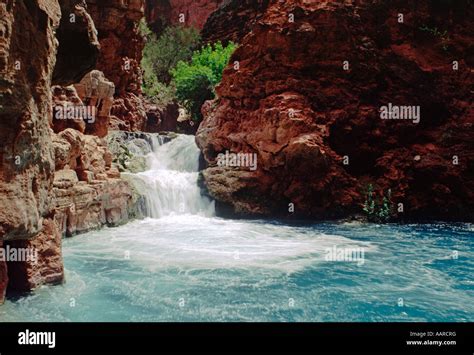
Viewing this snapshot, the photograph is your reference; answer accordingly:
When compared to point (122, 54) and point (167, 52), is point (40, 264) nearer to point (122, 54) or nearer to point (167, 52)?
point (122, 54)

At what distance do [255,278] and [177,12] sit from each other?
116ft

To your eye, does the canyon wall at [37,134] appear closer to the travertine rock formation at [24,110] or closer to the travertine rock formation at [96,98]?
the travertine rock formation at [24,110]

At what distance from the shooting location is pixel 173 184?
43.2 feet

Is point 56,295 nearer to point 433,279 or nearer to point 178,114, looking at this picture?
point 433,279

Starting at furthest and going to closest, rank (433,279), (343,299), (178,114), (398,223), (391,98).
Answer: (178,114), (391,98), (398,223), (433,279), (343,299)

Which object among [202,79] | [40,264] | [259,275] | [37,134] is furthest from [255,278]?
[202,79]

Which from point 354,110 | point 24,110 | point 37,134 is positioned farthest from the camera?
point 354,110

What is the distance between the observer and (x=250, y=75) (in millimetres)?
12961

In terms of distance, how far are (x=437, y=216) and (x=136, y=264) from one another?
9376mm

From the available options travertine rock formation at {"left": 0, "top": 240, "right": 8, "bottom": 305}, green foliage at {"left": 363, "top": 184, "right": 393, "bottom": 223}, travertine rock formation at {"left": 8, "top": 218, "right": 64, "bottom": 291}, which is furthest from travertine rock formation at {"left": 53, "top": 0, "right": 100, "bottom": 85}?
green foliage at {"left": 363, "top": 184, "right": 393, "bottom": 223}

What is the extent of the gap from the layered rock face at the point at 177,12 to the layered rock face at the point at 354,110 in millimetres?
25131

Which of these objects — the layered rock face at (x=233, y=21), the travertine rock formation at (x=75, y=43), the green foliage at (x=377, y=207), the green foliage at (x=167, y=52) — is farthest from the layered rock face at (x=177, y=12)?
the travertine rock formation at (x=75, y=43)

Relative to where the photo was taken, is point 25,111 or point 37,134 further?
point 37,134
